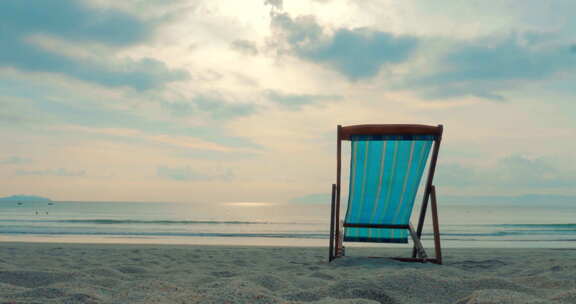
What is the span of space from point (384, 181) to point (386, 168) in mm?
144

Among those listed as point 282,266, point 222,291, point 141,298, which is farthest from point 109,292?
point 282,266

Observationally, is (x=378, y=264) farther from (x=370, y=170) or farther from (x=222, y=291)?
(x=222, y=291)

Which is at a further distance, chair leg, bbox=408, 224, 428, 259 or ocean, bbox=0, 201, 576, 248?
ocean, bbox=0, 201, 576, 248

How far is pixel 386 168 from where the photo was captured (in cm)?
407

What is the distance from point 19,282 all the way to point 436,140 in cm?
340

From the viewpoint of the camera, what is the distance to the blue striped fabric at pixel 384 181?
395 cm

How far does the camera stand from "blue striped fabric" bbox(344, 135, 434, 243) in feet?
13.0

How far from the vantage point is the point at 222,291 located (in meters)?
2.24

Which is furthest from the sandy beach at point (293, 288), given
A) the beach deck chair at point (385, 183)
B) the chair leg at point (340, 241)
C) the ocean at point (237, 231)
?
the ocean at point (237, 231)

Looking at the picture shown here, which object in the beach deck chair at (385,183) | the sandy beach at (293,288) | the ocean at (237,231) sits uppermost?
the beach deck chair at (385,183)

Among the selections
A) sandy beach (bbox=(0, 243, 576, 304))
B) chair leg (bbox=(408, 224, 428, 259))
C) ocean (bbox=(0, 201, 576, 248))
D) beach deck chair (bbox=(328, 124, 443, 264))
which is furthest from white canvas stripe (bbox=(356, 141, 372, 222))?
ocean (bbox=(0, 201, 576, 248))

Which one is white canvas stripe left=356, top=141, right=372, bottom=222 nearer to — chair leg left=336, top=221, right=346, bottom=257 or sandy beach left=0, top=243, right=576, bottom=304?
chair leg left=336, top=221, right=346, bottom=257

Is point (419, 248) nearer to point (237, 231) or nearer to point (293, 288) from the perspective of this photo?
point (293, 288)

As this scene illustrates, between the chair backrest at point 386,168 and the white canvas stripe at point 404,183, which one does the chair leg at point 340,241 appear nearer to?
the chair backrest at point 386,168
